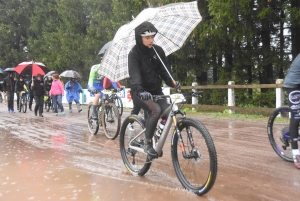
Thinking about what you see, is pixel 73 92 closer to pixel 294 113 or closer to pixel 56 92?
pixel 56 92

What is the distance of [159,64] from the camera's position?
4.67 metres

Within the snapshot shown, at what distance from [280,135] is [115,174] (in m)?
2.73

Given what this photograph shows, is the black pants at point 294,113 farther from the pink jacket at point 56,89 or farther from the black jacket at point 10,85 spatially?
the black jacket at point 10,85

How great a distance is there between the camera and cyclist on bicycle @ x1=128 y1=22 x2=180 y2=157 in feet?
14.0

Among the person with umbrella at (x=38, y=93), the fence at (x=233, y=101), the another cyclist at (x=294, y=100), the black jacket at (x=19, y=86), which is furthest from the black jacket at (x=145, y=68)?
the black jacket at (x=19, y=86)

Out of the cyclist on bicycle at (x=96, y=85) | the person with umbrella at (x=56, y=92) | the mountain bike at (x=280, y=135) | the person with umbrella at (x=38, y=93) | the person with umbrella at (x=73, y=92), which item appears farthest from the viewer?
the person with umbrella at (x=73, y=92)

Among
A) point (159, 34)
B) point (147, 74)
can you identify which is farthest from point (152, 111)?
point (159, 34)

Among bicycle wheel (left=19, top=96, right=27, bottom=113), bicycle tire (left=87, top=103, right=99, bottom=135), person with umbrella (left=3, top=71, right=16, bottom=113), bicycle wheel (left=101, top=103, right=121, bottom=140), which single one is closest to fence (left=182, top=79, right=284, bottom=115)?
bicycle wheel (left=101, top=103, right=121, bottom=140)

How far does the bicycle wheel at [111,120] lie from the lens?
7.68 meters

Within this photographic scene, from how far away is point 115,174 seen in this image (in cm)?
482

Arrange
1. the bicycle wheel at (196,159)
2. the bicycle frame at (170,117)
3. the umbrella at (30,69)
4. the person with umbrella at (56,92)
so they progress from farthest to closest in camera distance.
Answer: the umbrella at (30,69) → the person with umbrella at (56,92) → the bicycle frame at (170,117) → the bicycle wheel at (196,159)

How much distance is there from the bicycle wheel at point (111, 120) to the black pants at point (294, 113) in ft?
12.9

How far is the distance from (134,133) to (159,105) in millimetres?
876

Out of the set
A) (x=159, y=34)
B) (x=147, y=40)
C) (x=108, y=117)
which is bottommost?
(x=108, y=117)
